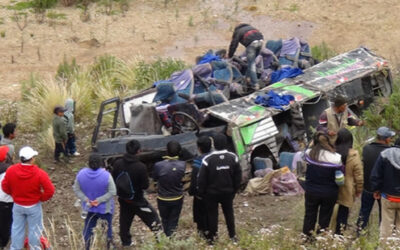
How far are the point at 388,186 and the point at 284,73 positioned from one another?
4.66 meters

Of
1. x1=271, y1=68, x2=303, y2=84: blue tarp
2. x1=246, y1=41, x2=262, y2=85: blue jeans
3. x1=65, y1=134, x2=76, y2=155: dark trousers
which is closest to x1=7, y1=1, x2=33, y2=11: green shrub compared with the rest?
x1=65, y1=134, x2=76, y2=155: dark trousers

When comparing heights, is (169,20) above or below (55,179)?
above

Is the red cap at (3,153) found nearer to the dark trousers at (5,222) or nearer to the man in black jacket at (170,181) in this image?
the dark trousers at (5,222)

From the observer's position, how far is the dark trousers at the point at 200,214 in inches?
318

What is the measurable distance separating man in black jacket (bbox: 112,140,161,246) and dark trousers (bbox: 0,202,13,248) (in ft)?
3.80

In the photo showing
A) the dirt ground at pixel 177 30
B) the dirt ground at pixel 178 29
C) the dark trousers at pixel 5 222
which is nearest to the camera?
the dark trousers at pixel 5 222

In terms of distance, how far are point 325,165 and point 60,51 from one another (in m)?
12.5

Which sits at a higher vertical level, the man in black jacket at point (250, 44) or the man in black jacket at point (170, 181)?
the man in black jacket at point (250, 44)

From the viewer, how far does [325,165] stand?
7.45 m

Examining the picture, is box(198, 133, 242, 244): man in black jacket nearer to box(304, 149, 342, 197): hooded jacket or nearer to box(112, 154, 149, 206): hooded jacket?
box(112, 154, 149, 206): hooded jacket

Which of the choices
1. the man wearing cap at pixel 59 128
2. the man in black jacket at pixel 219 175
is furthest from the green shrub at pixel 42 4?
the man in black jacket at pixel 219 175

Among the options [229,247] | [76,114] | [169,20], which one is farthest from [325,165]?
[169,20]

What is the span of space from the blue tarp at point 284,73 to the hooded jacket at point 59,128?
11.0 ft

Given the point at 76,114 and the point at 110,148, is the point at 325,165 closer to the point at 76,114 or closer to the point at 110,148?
the point at 110,148
